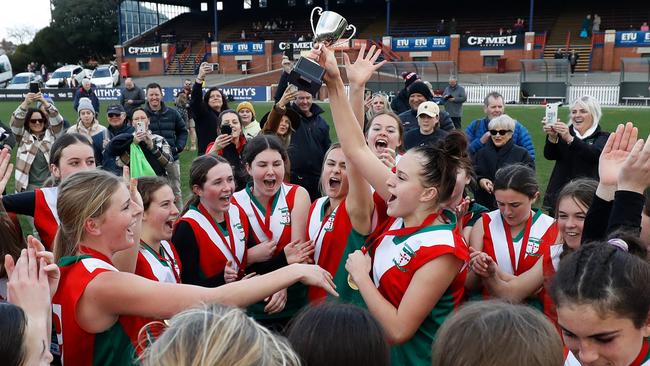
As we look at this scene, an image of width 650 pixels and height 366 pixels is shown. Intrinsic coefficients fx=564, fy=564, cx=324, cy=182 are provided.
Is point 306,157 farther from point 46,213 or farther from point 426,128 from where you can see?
point 46,213

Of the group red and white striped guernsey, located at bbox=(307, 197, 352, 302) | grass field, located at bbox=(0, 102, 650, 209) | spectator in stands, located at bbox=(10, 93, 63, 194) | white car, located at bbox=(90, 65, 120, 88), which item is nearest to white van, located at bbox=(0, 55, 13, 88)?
white car, located at bbox=(90, 65, 120, 88)

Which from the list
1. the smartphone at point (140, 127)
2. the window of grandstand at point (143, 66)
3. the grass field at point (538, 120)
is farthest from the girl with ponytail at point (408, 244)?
the window of grandstand at point (143, 66)

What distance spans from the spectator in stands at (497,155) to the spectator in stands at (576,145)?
11.7 inches

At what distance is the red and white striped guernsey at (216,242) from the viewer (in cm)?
354

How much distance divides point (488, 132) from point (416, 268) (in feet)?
15.7

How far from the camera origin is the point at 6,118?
22750mm

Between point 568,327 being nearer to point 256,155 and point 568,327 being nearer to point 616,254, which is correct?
point 616,254

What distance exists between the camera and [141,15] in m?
58.1

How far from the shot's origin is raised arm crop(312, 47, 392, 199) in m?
2.87

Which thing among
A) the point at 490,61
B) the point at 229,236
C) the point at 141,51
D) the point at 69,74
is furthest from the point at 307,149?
the point at 141,51

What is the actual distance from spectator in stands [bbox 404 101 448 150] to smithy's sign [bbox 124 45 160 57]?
46350 mm

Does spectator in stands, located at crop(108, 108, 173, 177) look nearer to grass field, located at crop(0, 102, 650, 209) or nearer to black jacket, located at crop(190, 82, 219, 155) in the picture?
black jacket, located at crop(190, 82, 219, 155)

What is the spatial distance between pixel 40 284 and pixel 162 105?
6.92 metres

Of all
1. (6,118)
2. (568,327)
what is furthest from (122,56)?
(568,327)
